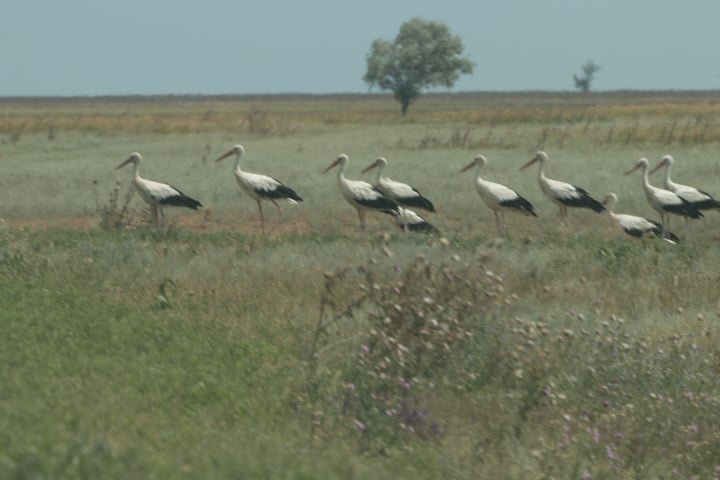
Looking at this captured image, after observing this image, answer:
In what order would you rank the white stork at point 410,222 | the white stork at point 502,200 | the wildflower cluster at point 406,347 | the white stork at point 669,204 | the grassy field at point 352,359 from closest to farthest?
the grassy field at point 352,359 → the wildflower cluster at point 406,347 → the white stork at point 410,222 → the white stork at point 669,204 → the white stork at point 502,200

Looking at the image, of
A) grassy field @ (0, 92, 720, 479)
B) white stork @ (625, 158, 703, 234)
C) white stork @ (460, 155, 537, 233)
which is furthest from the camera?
white stork @ (460, 155, 537, 233)

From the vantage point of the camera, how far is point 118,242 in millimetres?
13852

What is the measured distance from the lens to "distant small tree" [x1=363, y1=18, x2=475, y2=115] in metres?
82.1

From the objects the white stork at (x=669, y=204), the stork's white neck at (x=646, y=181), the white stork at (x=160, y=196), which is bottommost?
the white stork at (x=160, y=196)

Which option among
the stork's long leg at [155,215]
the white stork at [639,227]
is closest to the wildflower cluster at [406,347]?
the white stork at [639,227]

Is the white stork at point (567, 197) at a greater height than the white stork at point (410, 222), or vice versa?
the white stork at point (567, 197)

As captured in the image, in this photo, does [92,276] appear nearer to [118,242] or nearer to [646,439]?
[118,242]

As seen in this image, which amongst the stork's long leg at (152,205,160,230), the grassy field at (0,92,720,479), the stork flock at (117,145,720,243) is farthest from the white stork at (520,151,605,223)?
the stork's long leg at (152,205,160,230)

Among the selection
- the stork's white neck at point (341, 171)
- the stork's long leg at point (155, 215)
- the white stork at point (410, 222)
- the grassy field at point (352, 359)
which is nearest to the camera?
the grassy field at point (352, 359)

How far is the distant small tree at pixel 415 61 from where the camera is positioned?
3233 inches

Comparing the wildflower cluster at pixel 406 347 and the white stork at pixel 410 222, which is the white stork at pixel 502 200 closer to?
the white stork at pixel 410 222

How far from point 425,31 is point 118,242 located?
73.3 metres

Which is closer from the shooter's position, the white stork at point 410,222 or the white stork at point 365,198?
the white stork at point 410,222

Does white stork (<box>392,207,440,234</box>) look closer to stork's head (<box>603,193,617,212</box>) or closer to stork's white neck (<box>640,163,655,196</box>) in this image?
stork's head (<box>603,193,617,212</box>)
